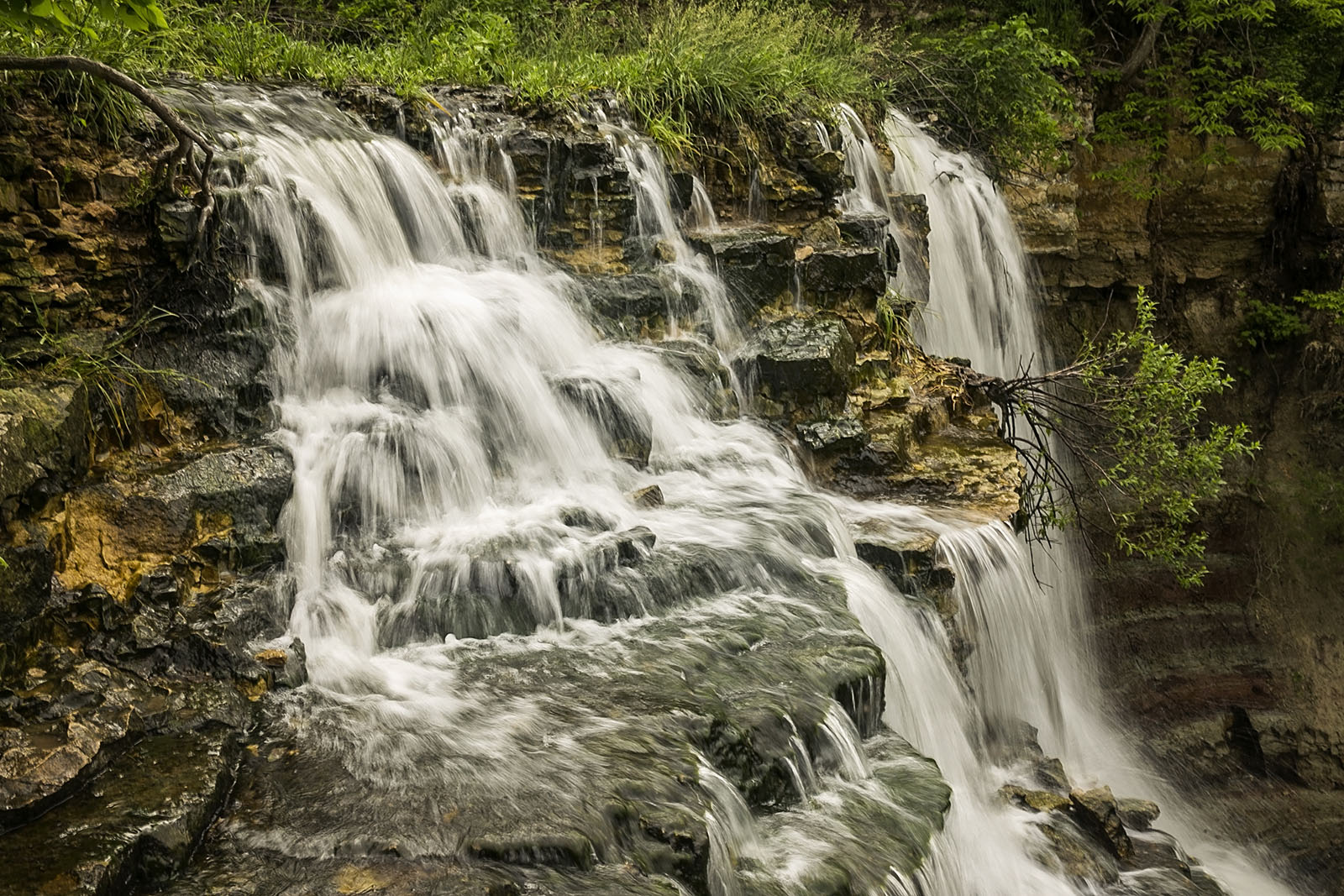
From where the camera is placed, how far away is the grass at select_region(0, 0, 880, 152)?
664cm

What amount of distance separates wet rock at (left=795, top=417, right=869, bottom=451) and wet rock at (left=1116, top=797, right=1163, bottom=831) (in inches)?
117

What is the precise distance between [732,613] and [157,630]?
7.99 ft

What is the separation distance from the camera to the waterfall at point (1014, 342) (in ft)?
26.5

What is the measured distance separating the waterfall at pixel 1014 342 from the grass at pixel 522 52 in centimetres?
84

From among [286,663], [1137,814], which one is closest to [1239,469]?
[1137,814]

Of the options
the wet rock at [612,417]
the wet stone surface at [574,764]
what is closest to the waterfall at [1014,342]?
the wet rock at [612,417]

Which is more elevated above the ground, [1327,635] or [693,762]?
[693,762]

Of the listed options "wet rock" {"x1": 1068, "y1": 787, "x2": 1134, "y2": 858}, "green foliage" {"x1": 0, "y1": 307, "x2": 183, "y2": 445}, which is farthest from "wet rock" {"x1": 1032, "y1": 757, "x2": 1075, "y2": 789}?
"green foliage" {"x1": 0, "y1": 307, "x2": 183, "y2": 445}

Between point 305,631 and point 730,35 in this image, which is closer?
point 305,631

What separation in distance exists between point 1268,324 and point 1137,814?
713 centimetres

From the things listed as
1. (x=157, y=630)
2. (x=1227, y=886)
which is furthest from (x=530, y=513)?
(x=1227, y=886)

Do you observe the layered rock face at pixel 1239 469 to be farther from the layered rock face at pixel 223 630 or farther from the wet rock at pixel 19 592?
the wet rock at pixel 19 592

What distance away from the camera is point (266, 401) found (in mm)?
5398

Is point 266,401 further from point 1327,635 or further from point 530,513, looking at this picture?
point 1327,635
